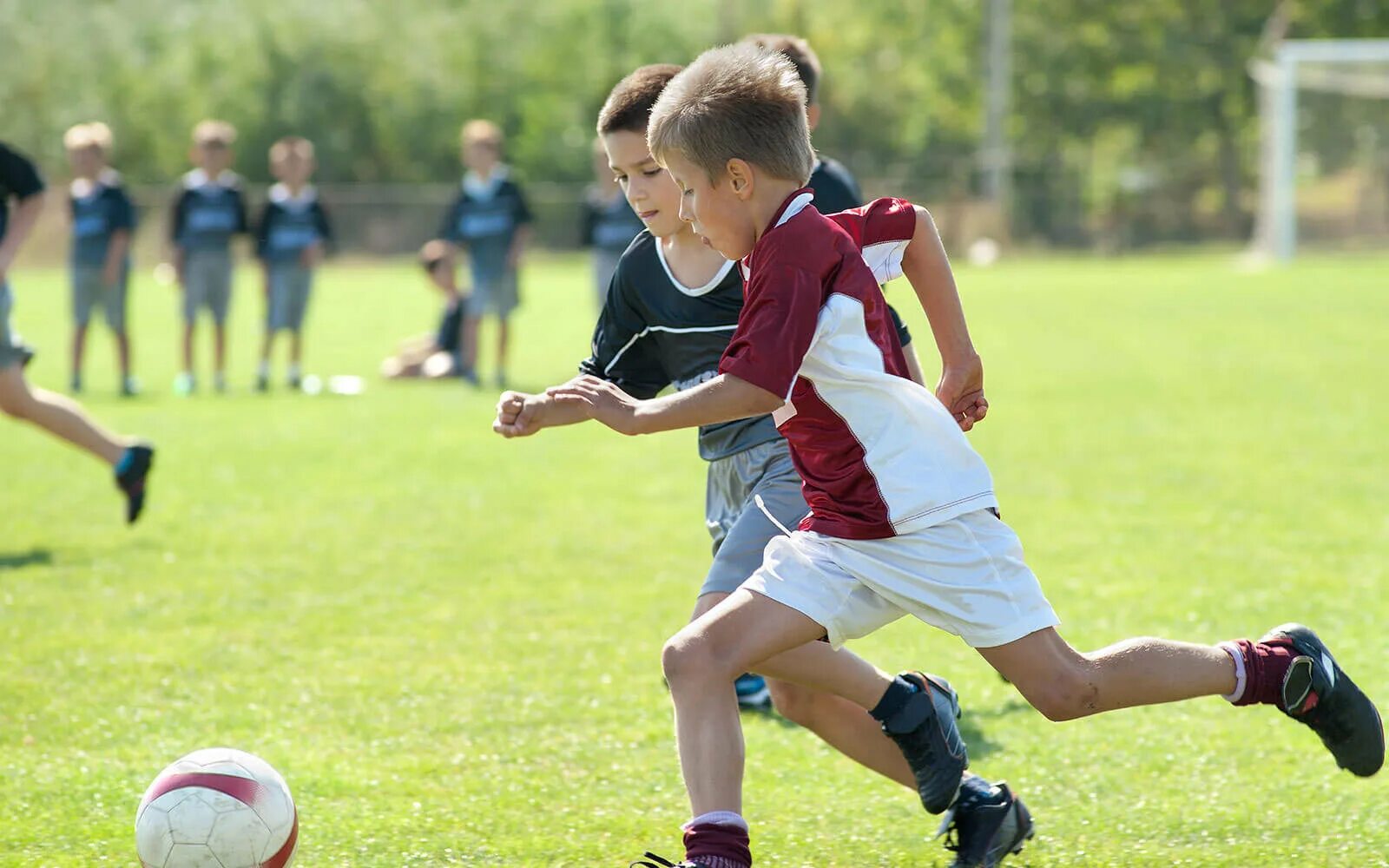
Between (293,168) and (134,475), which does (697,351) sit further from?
(293,168)

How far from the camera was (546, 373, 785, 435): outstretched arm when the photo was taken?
2.88 metres

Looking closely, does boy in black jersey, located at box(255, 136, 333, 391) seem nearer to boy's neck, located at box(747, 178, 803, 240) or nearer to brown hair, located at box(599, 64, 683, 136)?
brown hair, located at box(599, 64, 683, 136)

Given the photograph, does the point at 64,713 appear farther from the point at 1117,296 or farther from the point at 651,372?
the point at 1117,296

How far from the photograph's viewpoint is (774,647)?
308 cm

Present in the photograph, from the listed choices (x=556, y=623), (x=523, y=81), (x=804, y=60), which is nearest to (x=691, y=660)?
(x=804, y=60)

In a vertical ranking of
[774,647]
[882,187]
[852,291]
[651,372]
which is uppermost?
[852,291]

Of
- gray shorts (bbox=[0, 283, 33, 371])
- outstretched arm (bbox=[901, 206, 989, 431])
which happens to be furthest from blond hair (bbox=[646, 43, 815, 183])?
gray shorts (bbox=[0, 283, 33, 371])

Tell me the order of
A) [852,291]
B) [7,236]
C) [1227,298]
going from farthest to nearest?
1. [1227,298]
2. [7,236]
3. [852,291]

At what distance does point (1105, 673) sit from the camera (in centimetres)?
319

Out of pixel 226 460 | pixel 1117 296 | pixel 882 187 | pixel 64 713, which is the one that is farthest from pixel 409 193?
pixel 64 713

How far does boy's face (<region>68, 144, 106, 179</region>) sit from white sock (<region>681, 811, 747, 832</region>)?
1248cm

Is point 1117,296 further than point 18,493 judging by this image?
Yes

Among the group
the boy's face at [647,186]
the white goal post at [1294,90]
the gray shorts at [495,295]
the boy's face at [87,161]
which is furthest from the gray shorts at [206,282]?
the white goal post at [1294,90]

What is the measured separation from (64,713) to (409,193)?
135ft
